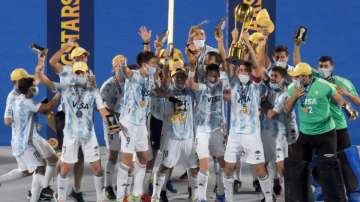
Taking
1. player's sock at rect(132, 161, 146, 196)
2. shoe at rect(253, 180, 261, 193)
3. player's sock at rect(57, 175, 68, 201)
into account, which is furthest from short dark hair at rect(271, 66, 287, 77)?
player's sock at rect(57, 175, 68, 201)

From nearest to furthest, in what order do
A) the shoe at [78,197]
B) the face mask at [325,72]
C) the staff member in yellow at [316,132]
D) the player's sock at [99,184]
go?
the staff member in yellow at [316,132], the player's sock at [99,184], the face mask at [325,72], the shoe at [78,197]

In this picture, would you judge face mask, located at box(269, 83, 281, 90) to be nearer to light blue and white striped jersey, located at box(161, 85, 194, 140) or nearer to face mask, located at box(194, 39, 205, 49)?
light blue and white striped jersey, located at box(161, 85, 194, 140)

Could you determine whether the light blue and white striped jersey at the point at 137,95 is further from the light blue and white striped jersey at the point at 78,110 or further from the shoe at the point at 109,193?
the shoe at the point at 109,193

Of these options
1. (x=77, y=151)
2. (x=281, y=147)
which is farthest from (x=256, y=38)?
(x=77, y=151)

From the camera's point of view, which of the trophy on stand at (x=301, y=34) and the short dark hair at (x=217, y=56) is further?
the trophy on stand at (x=301, y=34)

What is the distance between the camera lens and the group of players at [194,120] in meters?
10.8

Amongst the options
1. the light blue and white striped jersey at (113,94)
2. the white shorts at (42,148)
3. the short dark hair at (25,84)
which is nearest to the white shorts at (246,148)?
the light blue and white striped jersey at (113,94)

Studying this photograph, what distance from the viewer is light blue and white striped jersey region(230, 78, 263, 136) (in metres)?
11.2

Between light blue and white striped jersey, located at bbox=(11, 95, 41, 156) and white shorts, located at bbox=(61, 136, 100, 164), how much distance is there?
65 cm

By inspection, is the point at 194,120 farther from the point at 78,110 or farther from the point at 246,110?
the point at 78,110

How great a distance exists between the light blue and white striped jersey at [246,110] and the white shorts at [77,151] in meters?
1.63

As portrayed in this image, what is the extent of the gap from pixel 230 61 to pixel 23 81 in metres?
2.49

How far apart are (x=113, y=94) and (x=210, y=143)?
1.51 meters

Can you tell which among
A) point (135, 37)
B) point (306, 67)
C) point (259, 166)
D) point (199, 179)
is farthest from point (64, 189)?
point (135, 37)
